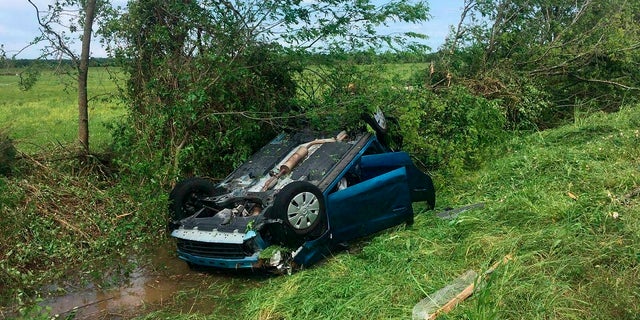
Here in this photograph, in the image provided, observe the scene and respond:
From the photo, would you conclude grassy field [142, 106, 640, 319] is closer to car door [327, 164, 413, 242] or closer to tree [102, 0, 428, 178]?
car door [327, 164, 413, 242]

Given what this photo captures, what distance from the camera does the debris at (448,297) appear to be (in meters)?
3.98

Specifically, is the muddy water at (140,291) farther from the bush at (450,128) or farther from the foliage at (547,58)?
the foliage at (547,58)

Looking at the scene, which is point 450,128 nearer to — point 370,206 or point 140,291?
point 370,206

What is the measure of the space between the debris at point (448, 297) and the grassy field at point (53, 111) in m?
Answer: 6.22

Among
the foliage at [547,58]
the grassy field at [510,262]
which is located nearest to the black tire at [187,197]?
the grassy field at [510,262]

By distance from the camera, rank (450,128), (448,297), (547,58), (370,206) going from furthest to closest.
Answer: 1. (547,58)
2. (450,128)
3. (370,206)
4. (448,297)

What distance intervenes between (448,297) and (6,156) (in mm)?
6153

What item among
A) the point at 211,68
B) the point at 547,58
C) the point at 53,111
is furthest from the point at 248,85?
the point at 53,111

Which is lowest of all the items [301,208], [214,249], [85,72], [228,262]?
[228,262]

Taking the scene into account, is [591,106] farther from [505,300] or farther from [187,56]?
[505,300]

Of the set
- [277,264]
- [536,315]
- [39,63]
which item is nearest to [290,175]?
[277,264]

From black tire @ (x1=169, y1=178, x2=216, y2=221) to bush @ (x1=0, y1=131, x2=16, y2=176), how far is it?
257 cm

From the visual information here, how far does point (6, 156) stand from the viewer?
7.46 meters

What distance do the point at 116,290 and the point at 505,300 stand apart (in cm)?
390
